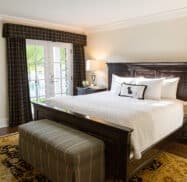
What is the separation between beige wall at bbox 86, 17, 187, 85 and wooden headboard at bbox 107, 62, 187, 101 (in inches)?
8.8

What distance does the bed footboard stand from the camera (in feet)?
6.49

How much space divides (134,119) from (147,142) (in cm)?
34

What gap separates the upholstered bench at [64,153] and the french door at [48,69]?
1.95m

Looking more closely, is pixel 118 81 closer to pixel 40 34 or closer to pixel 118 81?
pixel 118 81

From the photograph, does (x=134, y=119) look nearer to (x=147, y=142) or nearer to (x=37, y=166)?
(x=147, y=142)

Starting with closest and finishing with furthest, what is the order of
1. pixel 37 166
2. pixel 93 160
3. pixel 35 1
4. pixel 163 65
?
1. pixel 93 160
2. pixel 37 166
3. pixel 35 1
4. pixel 163 65

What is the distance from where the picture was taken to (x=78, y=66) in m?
5.27

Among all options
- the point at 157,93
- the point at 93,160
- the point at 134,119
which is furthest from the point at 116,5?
the point at 93,160

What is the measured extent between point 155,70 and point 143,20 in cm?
111

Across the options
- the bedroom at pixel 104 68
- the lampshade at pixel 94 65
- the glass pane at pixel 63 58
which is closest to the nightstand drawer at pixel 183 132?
the bedroom at pixel 104 68

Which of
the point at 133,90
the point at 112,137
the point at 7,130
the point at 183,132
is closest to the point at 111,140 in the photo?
the point at 112,137

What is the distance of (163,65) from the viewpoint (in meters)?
3.71

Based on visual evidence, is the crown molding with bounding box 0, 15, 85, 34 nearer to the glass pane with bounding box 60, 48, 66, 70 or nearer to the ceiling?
the ceiling

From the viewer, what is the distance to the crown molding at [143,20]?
3.53 metres
